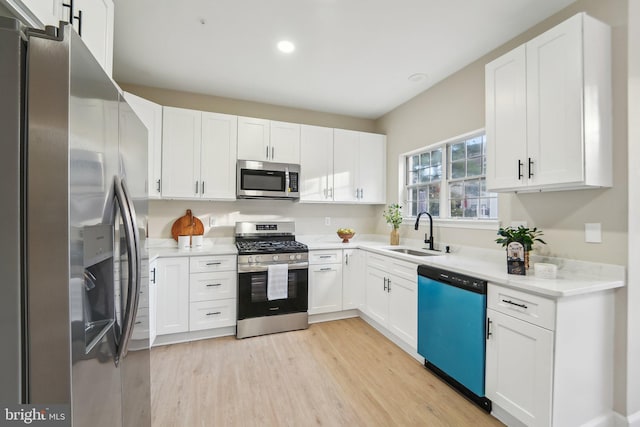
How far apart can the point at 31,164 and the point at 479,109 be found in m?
3.09

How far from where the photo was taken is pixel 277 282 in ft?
10.3

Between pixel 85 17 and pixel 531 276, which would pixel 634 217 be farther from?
pixel 85 17

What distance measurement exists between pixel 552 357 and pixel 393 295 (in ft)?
4.72

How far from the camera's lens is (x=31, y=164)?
64 centimetres

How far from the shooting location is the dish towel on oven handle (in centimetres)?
311

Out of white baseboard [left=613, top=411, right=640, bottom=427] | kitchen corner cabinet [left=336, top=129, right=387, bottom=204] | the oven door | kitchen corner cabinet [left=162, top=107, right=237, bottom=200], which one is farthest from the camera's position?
kitchen corner cabinet [left=336, top=129, right=387, bottom=204]

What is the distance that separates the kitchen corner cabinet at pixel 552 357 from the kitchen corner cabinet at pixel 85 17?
2587 mm

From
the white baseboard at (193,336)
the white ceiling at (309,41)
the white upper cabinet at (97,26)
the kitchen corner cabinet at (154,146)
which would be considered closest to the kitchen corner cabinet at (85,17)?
the white upper cabinet at (97,26)

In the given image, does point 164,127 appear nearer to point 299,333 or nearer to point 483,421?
point 299,333

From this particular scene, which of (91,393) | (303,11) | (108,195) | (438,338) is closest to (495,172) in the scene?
(438,338)

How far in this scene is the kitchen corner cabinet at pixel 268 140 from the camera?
11.3 ft

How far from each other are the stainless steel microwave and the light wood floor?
5.35 feet

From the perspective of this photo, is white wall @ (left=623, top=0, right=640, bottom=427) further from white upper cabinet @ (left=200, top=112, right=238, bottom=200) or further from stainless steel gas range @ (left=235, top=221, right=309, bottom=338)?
white upper cabinet @ (left=200, top=112, right=238, bottom=200)

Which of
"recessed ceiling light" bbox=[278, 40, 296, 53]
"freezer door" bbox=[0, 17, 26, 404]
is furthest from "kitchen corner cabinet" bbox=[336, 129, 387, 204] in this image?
"freezer door" bbox=[0, 17, 26, 404]
